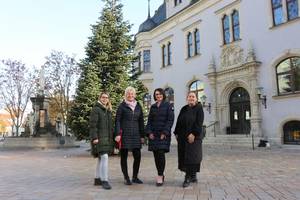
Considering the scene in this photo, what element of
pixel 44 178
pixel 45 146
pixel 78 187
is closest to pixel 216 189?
pixel 78 187

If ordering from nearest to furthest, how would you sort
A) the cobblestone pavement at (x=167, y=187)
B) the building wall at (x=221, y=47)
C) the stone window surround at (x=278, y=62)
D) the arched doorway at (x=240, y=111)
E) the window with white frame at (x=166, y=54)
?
the cobblestone pavement at (x=167, y=187)
the stone window surround at (x=278, y=62)
the building wall at (x=221, y=47)
the arched doorway at (x=240, y=111)
the window with white frame at (x=166, y=54)

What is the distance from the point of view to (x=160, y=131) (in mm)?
6922

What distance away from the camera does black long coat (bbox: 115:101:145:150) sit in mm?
7027

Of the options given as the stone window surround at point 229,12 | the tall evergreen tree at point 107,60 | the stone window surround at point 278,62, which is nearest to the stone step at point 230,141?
the stone window surround at point 278,62

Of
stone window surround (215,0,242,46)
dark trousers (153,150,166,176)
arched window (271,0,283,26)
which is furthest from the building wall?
dark trousers (153,150,166,176)

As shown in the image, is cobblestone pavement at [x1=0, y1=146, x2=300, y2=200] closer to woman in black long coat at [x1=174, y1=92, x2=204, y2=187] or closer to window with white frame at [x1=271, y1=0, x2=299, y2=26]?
woman in black long coat at [x1=174, y1=92, x2=204, y2=187]

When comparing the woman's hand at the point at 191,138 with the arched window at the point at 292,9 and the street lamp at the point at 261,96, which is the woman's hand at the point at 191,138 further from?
the arched window at the point at 292,9

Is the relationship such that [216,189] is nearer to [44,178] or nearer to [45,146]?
[44,178]

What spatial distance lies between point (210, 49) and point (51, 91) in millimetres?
20387

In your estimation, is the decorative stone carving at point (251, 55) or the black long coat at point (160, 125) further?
the decorative stone carving at point (251, 55)

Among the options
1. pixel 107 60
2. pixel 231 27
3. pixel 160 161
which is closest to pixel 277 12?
pixel 231 27

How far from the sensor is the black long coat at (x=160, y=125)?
6.88 m

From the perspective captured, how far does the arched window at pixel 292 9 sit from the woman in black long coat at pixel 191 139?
16000 millimetres

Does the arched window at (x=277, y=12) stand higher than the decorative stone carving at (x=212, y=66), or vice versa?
the arched window at (x=277, y=12)
